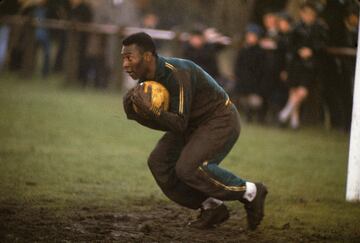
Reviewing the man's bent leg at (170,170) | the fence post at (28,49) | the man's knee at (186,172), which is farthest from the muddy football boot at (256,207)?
the fence post at (28,49)

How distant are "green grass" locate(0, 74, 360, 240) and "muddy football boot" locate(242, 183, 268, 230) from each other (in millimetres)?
401

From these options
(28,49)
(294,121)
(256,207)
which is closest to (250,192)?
(256,207)

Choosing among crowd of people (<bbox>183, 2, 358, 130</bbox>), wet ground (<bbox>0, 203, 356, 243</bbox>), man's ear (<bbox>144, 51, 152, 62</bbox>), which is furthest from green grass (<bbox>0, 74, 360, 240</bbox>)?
man's ear (<bbox>144, 51, 152, 62</bbox>)

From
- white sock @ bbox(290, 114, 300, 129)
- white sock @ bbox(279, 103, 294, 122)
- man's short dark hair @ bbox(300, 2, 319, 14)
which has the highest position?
man's short dark hair @ bbox(300, 2, 319, 14)

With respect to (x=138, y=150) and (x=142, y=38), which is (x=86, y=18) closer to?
(x=138, y=150)

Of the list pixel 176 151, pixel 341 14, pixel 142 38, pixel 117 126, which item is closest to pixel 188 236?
pixel 176 151

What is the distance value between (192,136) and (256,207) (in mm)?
886

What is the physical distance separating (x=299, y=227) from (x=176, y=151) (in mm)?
1455

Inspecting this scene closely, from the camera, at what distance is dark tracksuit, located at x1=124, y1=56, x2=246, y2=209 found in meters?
5.93

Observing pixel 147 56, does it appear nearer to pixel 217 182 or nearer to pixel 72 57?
pixel 217 182

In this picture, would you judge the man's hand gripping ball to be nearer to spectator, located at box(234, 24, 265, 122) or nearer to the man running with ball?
the man running with ball

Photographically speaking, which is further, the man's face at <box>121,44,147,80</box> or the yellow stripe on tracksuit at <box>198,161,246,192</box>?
the yellow stripe on tracksuit at <box>198,161,246,192</box>

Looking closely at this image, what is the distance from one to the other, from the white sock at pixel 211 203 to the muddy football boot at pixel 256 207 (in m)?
0.32

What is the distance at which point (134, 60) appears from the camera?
19.4ft
